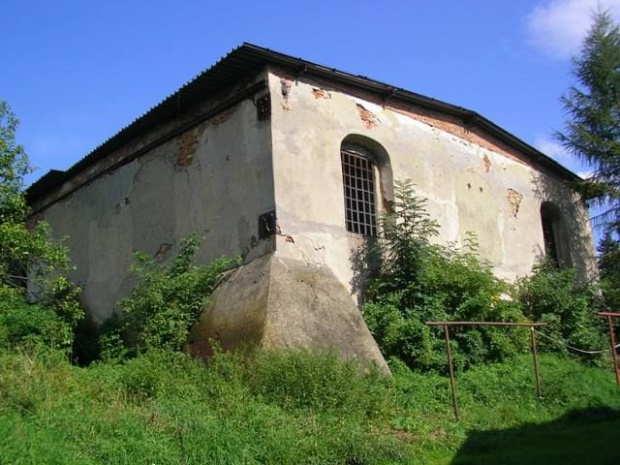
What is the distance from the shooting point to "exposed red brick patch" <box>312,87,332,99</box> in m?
13.7

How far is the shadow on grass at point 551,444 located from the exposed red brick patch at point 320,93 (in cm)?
717

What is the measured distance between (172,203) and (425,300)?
18.3 ft

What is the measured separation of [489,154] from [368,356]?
8.07 m

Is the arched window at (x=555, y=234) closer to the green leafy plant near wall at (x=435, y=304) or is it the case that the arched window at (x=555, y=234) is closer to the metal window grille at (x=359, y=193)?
the green leafy plant near wall at (x=435, y=304)

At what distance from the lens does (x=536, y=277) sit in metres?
16.3

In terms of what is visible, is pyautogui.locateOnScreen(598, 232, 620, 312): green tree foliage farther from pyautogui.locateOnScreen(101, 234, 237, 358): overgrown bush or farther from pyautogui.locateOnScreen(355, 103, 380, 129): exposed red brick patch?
pyautogui.locateOnScreen(101, 234, 237, 358): overgrown bush

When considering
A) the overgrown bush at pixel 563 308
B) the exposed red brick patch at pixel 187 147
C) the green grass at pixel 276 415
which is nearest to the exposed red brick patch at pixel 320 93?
the exposed red brick patch at pixel 187 147

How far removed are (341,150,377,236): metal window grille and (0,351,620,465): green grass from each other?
372 centimetres

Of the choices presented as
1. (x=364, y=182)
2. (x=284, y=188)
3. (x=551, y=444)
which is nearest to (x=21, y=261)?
(x=284, y=188)

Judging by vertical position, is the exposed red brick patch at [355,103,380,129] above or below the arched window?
above

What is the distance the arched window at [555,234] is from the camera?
1908 centimetres

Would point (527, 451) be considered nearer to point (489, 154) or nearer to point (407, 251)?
point (407, 251)

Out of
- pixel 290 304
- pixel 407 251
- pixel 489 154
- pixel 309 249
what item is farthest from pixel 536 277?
pixel 290 304

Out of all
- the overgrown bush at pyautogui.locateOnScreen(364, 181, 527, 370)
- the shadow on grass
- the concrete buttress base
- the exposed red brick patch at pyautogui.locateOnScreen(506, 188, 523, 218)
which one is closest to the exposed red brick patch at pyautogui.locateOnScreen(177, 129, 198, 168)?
the concrete buttress base
